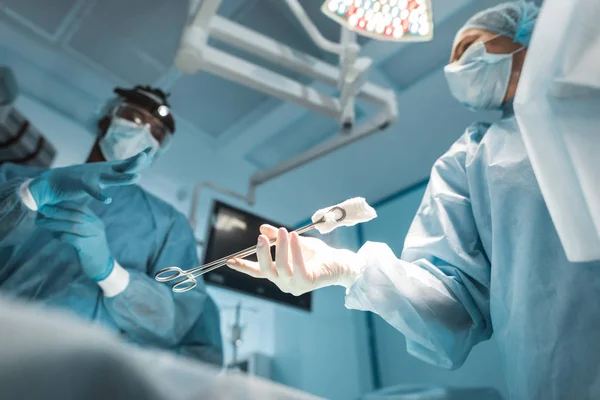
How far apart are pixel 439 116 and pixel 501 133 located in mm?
1329

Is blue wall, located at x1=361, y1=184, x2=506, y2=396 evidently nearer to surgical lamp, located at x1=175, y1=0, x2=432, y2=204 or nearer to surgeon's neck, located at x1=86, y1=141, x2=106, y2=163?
surgical lamp, located at x1=175, y1=0, x2=432, y2=204

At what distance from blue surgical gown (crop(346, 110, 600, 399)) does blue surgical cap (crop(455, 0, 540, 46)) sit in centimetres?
27

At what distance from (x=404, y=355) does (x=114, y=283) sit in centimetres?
161

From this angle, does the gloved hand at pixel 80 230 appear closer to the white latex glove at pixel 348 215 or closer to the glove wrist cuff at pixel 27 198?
the glove wrist cuff at pixel 27 198

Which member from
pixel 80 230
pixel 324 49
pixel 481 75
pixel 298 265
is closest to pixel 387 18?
pixel 481 75

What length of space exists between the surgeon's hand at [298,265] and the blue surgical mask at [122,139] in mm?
766

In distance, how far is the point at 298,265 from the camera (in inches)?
33.5

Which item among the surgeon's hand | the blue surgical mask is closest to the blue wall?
the surgeon's hand

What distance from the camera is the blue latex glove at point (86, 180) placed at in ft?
3.65

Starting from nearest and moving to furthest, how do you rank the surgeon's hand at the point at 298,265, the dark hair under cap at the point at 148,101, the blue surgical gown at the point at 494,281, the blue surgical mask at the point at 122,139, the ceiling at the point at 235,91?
A: the blue surgical gown at the point at 494,281 → the surgeon's hand at the point at 298,265 → the blue surgical mask at the point at 122,139 → the dark hair under cap at the point at 148,101 → the ceiling at the point at 235,91

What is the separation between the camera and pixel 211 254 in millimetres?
1970

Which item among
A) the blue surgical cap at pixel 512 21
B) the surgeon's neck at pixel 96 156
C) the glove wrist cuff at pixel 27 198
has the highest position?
the blue surgical cap at pixel 512 21

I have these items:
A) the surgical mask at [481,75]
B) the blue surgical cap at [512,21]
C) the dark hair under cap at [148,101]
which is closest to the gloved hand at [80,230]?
the dark hair under cap at [148,101]

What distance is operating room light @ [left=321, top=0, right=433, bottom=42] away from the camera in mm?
1166
